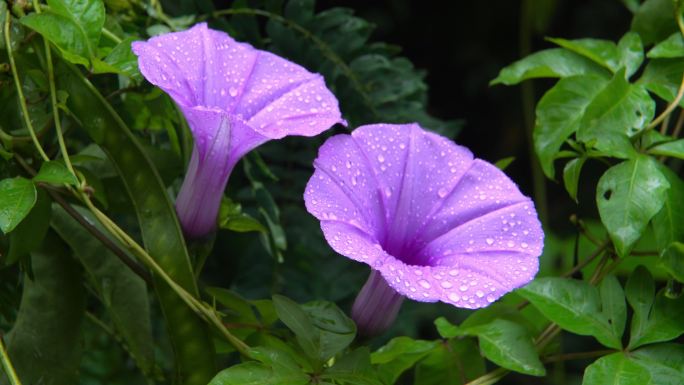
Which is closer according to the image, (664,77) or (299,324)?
(299,324)

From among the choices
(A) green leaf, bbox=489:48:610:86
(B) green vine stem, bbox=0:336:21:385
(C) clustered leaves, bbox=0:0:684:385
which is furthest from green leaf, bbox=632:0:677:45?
(B) green vine stem, bbox=0:336:21:385

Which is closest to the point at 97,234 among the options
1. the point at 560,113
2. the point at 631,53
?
the point at 560,113

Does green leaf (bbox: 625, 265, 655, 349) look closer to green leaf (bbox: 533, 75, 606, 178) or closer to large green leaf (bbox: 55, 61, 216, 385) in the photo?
green leaf (bbox: 533, 75, 606, 178)

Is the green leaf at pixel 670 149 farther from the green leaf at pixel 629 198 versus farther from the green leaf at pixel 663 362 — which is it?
the green leaf at pixel 663 362

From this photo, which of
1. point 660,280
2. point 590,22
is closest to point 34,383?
point 660,280

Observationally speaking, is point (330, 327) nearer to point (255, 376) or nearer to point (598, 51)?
point (255, 376)
